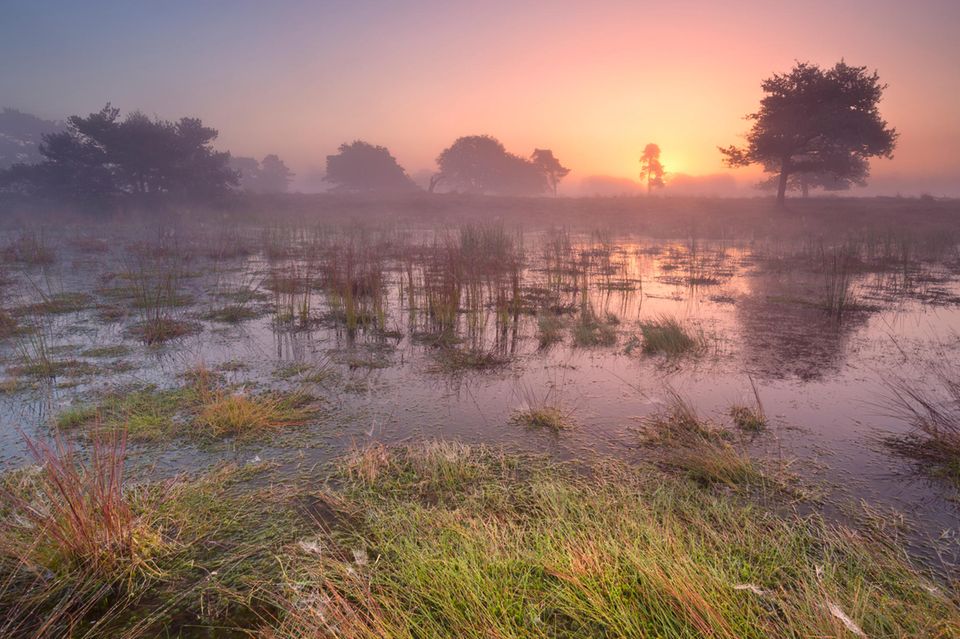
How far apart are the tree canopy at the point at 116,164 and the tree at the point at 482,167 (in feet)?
132

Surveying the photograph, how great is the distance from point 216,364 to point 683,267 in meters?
12.7

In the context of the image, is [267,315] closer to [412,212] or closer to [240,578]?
[240,578]

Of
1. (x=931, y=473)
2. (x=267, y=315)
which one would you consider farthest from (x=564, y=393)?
(x=267, y=315)

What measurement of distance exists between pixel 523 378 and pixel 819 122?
102 feet

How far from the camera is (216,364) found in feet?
18.7

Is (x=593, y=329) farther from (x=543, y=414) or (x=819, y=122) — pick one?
(x=819, y=122)

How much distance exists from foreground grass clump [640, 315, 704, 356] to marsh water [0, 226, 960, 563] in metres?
0.14

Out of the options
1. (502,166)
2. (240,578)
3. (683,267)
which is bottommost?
(240,578)

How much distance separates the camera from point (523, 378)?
543 centimetres

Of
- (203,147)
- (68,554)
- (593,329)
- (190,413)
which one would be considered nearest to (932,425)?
(593,329)

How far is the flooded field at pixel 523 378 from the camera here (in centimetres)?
352

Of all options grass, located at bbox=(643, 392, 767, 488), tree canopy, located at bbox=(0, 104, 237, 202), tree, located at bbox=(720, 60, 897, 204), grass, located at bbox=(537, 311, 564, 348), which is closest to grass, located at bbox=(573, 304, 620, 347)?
grass, located at bbox=(537, 311, 564, 348)

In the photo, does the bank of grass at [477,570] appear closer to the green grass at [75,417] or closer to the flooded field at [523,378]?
the flooded field at [523,378]

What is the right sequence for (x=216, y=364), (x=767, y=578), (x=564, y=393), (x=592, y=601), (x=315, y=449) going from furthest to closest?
(x=216, y=364)
(x=564, y=393)
(x=315, y=449)
(x=767, y=578)
(x=592, y=601)
